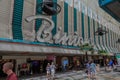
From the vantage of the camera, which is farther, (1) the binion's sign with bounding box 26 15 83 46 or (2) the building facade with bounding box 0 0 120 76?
(1) the binion's sign with bounding box 26 15 83 46

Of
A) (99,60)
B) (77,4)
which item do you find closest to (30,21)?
(77,4)

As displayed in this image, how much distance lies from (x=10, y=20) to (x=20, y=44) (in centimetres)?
269

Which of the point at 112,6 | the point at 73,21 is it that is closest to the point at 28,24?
the point at 73,21

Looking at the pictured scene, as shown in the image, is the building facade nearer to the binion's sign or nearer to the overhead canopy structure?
the binion's sign

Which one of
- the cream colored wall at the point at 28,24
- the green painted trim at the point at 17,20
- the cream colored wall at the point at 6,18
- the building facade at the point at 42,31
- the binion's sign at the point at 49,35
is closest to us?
the cream colored wall at the point at 6,18

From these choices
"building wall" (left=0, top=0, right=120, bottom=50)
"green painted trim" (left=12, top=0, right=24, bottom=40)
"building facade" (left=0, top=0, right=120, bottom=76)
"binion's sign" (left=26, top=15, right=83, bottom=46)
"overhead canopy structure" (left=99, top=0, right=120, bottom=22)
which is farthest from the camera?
"binion's sign" (left=26, top=15, right=83, bottom=46)

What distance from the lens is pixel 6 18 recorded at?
17.9m

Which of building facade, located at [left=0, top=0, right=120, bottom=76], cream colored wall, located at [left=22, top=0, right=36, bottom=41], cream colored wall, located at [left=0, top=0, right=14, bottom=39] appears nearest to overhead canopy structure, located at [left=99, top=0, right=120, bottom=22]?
building facade, located at [left=0, top=0, right=120, bottom=76]

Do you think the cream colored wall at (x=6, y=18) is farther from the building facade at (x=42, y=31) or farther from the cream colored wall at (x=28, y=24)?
the cream colored wall at (x=28, y=24)

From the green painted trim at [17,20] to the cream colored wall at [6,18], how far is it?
1.65ft

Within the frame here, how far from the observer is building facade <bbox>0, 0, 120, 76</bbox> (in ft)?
58.7

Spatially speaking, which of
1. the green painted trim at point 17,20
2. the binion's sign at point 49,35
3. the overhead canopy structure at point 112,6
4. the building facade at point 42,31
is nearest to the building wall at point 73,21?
the building facade at point 42,31

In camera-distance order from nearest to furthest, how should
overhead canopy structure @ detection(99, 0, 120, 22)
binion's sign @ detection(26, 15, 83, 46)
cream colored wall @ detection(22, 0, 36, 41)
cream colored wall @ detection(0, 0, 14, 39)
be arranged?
overhead canopy structure @ detection(99, 0, 120, 22) → cream colored wall @ detection(0, 0, 14, 39) → cream colored wall @ detection(22, 0, 36, 41) → binion's sign @ detection(26, 15, 83, 46)

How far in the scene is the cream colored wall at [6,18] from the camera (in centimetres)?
1731
